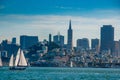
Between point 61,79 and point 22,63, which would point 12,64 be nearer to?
point 22,63

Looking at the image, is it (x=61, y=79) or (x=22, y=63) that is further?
(x=22, y=63)

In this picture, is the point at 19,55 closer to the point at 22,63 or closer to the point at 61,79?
the point at 22,63

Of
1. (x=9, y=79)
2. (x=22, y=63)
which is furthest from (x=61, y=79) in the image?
(x=22, y=63)

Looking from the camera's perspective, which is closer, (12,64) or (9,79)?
(9,79)

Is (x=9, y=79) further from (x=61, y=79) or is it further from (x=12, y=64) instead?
(x=12, y=64)

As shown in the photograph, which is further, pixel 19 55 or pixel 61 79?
pixel 19 55

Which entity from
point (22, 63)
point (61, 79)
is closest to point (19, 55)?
point (22, 63)
